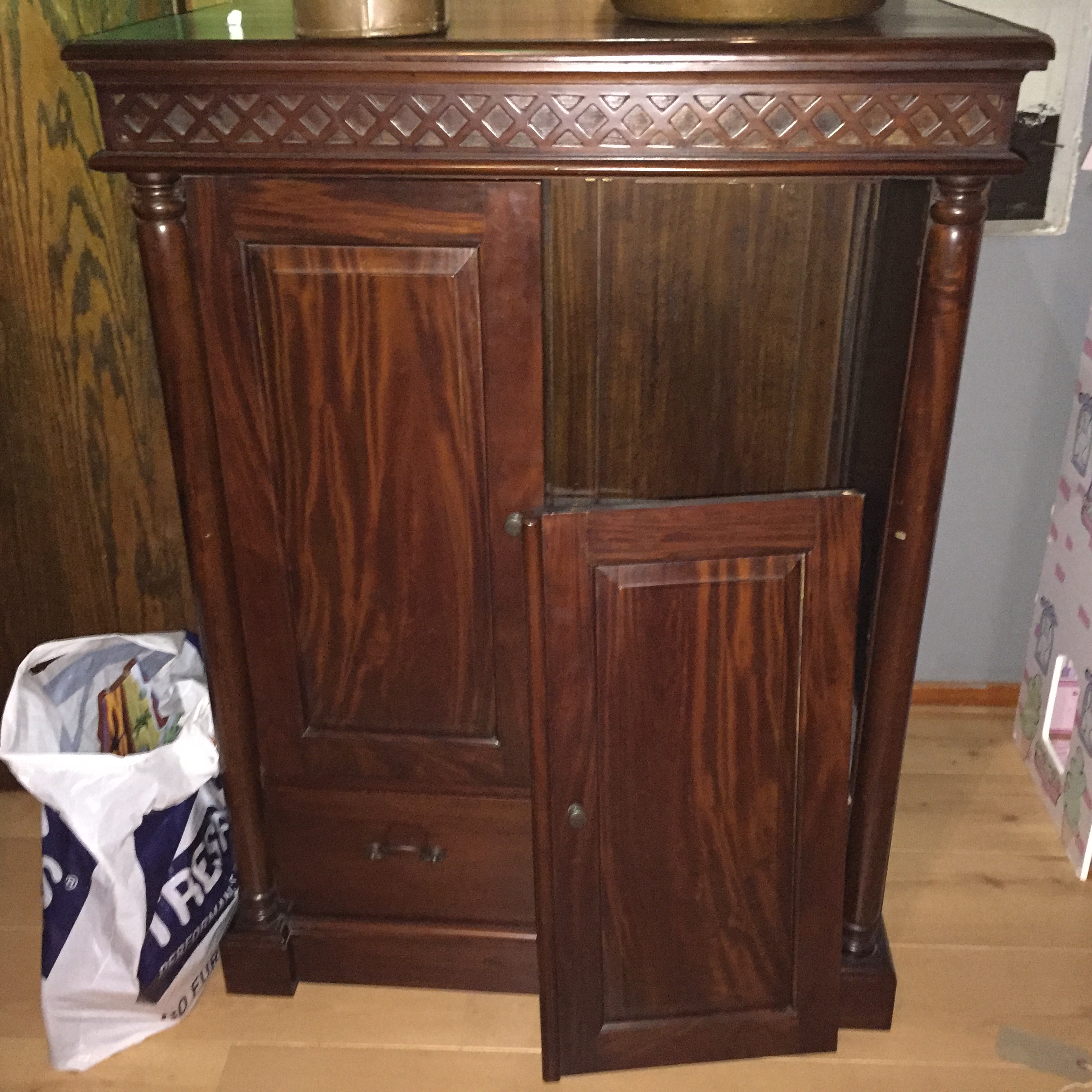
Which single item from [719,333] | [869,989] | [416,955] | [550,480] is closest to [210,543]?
[550,480]

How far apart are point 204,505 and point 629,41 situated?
0.65m

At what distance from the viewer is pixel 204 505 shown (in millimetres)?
1232

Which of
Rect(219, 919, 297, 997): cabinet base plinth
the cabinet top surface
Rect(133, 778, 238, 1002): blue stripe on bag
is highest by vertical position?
the cabinet top surface

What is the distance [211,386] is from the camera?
118cm

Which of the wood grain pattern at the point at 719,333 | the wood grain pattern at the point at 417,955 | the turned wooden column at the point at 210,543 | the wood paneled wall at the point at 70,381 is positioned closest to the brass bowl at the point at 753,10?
the wood grain pattern at the point at 719,333

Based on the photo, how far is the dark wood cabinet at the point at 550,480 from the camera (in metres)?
1.01

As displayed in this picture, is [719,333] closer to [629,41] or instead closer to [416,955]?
[629,41]

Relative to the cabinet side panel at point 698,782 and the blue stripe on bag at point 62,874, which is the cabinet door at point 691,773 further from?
the blue stripe on bag at point 62,874

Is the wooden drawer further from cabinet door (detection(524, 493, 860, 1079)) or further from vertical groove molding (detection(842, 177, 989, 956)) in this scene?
vertical groove molding (detection(842, 177, 989, 956))

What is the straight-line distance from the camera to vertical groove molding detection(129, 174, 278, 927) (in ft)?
3.62

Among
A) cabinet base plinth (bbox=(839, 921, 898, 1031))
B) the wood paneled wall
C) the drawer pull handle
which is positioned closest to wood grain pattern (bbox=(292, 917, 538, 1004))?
the drawer pull handle

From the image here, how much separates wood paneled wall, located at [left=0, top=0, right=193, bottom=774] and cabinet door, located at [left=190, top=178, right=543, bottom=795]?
48 centimetres

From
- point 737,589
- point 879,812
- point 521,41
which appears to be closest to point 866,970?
point 879,812

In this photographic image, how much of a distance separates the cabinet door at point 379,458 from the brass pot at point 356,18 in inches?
5.3
